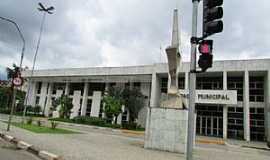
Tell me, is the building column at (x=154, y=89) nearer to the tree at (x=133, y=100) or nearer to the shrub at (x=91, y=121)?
the tree at (x=133, y=100)

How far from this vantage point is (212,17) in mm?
5789

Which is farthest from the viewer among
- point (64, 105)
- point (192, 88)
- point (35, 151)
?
point (64, 105)

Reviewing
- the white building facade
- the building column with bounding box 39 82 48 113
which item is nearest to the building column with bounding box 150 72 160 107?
the white building facade

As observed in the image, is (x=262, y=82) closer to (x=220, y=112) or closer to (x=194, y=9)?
(x=220, y=112)

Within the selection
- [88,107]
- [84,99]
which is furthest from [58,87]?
[88,107]

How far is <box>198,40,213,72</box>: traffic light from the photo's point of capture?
5715 mm

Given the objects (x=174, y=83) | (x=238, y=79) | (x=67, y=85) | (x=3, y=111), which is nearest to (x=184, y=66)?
(x=238, y=79)

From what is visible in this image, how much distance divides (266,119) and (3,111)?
46.5 m

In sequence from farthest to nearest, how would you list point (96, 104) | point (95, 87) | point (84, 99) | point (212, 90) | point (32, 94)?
point (32, 94)
point (95, 87)
point (84, 99)
point (96, 104)
point (212, 90)

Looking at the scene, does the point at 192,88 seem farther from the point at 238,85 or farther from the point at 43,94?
the point at 43,94

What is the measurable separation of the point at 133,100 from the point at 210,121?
35.5 feet

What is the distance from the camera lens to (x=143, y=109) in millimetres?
41562

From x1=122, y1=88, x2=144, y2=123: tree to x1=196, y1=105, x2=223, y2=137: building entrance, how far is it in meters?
8.44

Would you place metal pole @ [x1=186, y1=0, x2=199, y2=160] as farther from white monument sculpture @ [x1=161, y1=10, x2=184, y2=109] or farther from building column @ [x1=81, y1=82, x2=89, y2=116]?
building column @ [x1=81, y1=82, x2=89, y2=116]
